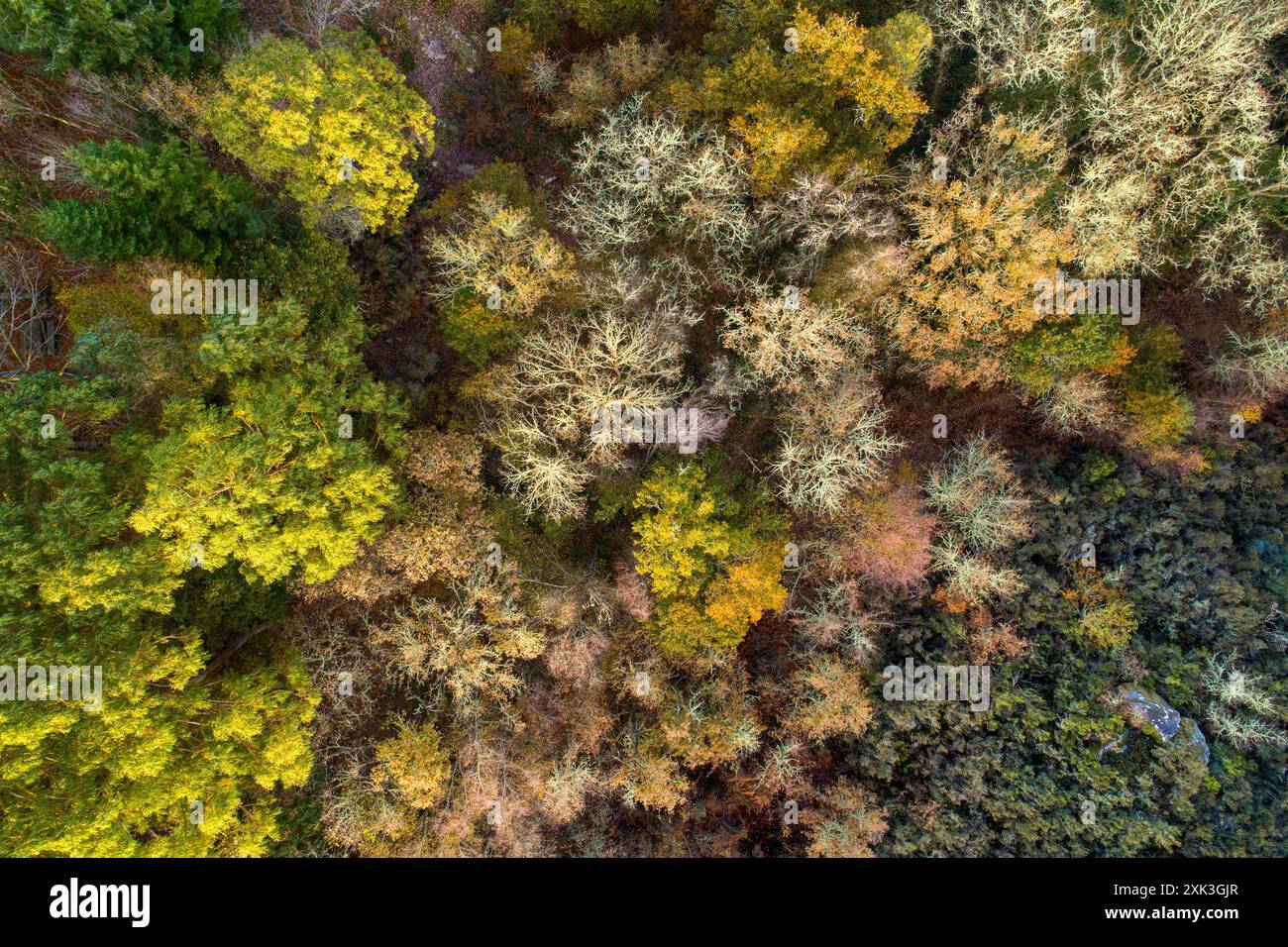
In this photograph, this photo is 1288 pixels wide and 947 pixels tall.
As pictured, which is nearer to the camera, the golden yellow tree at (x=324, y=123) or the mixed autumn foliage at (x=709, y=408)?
the golden yellow tree at (x=324, y=123)

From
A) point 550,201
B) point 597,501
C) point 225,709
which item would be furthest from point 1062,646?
point 225,709

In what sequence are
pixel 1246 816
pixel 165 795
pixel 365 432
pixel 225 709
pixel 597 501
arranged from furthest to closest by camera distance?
pixel 597 501 < pixel 365 432 < pixel 1246 816 < pixel 225 709 < pixel 165 795

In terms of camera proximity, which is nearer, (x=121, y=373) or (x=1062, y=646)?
(x=121, y=373)

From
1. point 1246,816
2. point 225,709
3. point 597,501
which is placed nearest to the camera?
point 225,709

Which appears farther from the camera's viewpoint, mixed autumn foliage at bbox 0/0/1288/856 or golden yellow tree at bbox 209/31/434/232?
mixed autumn foliage at bbox 0/0/1288/856

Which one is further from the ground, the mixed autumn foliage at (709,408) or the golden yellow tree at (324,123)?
the golden yellow tree at (324,123)

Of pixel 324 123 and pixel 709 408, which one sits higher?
pixel 324 123

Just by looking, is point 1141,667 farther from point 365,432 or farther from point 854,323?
point 365,432

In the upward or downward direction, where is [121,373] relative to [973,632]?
upward

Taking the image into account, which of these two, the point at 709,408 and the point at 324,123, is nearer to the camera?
the point at 324,123

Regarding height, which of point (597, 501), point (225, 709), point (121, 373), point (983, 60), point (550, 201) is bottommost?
point (225, 709)

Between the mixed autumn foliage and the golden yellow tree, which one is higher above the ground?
the golden yellow tree
